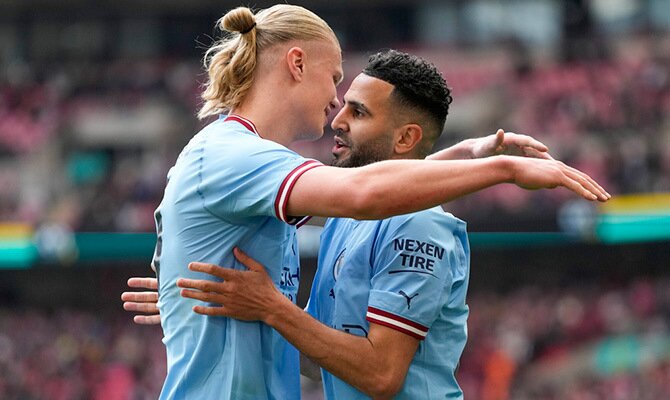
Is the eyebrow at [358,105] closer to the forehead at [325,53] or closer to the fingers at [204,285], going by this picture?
the forehead at [325,53]

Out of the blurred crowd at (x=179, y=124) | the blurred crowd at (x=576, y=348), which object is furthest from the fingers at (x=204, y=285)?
the blurred crowd at (x=179, y=124)

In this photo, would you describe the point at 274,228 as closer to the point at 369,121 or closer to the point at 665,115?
the point at 369,121

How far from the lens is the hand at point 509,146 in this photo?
4055mm

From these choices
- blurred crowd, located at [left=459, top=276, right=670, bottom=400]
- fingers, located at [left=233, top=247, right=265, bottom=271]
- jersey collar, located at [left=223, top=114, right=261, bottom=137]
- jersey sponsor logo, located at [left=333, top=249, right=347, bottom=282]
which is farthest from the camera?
blurred crowd, located at [left=459, top=276, right=670, bottom=400]

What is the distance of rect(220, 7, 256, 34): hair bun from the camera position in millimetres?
3822

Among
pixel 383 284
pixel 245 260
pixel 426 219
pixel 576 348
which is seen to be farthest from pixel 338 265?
pixel 576 348

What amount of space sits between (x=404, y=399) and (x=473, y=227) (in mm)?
15672

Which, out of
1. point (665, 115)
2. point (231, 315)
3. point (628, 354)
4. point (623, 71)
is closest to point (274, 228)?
point (231, 315)

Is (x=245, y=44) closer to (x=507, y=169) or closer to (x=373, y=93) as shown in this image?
(x=373, y=93)

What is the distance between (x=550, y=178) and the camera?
323 centimetres

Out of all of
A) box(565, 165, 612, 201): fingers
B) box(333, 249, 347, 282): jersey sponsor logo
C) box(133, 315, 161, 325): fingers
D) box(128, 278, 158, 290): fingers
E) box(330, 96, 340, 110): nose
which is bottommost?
box(133, 315, 161, 325): fingers

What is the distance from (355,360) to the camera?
3.83 meters

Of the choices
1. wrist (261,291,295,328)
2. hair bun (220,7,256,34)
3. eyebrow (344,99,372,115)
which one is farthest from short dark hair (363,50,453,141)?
wrist (261,291,295,328)

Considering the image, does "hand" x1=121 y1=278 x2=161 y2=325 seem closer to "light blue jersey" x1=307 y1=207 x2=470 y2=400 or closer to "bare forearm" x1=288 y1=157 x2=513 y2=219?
"light blue jersey" x1=307 y1=207 x2=470 y2=400
